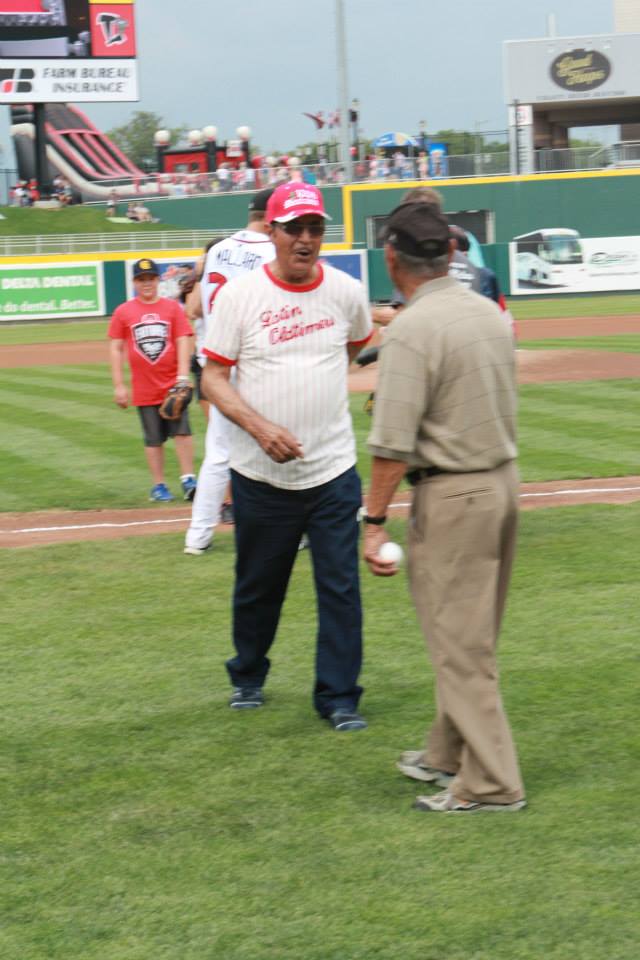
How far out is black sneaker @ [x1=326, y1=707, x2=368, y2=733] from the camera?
16.5ft

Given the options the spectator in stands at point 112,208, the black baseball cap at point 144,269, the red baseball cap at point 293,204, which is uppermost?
the spectator in stands at point 112,208

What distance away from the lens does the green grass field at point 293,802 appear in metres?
3.44

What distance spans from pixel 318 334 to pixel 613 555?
3.43 m

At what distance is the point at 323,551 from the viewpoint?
506cm

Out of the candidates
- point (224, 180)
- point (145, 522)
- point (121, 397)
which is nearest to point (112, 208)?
point (224, 180)

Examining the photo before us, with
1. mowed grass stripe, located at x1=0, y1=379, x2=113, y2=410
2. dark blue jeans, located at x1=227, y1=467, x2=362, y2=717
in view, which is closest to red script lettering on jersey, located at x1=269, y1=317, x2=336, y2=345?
dark blue jeans, located at x1=227, y1=467, x2=362, y2=717

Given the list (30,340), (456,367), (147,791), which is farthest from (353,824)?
(30,340)

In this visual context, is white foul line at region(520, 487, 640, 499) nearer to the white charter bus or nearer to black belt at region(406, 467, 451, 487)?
black belt at region(406, 467, 451, 487)

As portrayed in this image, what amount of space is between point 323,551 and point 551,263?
3714cm

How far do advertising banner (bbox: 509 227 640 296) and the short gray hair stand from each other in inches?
1458

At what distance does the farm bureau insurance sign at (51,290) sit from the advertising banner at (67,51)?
16.7 metres

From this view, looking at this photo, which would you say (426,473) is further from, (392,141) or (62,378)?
(392,141)

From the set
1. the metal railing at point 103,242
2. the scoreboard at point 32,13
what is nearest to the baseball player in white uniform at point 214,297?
the metal railing at point 103,242

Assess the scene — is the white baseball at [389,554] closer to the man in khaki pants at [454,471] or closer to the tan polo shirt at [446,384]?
the man in khaki pants at [454,471]
